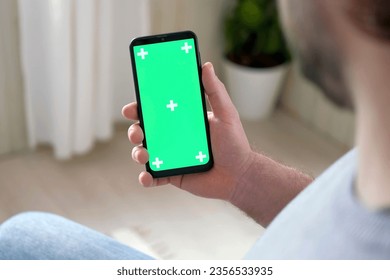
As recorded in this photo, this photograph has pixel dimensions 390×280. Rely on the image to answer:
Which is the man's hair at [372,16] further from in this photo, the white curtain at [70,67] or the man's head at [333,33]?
the white curtain at [70,67]

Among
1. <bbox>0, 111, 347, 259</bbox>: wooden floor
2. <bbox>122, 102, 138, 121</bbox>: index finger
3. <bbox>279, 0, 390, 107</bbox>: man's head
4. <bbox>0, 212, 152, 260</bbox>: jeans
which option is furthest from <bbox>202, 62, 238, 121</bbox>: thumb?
<bbox>0, 111, 347, 259</bbox>: wooden floor

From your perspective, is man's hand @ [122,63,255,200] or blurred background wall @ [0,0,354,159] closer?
man's hand @ [122,63,255,200]

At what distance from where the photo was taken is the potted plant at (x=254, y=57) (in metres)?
2.04

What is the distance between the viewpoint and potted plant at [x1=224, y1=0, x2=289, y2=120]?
204 centimetres

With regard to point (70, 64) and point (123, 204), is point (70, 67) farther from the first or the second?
point (123, 204)

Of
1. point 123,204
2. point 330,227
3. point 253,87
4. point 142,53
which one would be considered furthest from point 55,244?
point 253,87

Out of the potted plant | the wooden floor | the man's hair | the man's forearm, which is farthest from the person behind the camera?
the potted plant

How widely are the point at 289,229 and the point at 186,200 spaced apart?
1163 mm

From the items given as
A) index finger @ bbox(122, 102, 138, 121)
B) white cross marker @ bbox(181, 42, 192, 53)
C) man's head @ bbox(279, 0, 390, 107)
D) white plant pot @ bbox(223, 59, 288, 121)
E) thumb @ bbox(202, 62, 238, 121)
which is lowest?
white plant pot @ bbox(223, 59, 288, 121)

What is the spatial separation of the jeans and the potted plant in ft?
4.10

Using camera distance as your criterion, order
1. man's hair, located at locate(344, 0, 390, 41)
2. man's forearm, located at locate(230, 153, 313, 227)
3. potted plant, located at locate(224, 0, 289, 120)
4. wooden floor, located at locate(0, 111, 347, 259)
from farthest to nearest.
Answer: potted plant, located at locate(224, 0, 289, 120) → wooden floor, located at locate(0, 111, 347, 259) → man's forearm, located at locate(230, 153, 313, 227) → man's hair, located at locate(344, 0, 390, 41)

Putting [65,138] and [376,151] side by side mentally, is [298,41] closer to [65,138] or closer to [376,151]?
[376,151]

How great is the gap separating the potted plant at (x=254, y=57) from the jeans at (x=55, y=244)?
1.25 meters

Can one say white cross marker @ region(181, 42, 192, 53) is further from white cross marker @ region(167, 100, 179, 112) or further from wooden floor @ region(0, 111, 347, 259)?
wooden floor @ region(0, 111, 347, 259)
